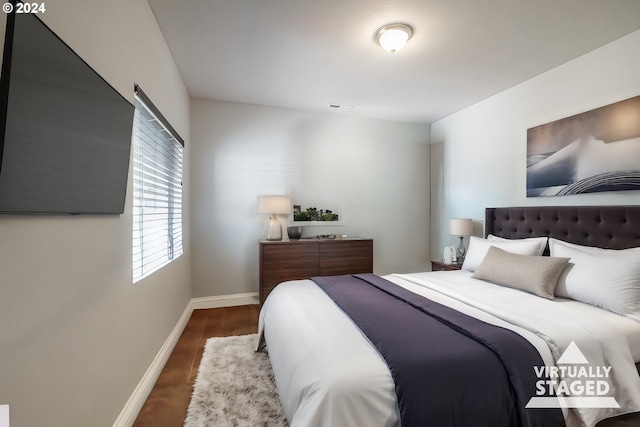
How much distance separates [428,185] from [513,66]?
2108mm

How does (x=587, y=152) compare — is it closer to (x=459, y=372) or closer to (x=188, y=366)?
(x=459, y=372)

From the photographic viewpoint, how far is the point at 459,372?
1.18 metres

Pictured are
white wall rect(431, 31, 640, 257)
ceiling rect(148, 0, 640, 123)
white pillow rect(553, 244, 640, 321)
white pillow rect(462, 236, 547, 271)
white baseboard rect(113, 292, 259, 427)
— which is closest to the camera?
white baseboard rect(113, 292, 259, 427)

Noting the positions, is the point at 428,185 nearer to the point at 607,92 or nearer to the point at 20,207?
the point at 607,92

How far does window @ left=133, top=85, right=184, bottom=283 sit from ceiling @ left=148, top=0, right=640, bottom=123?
2.58 ft

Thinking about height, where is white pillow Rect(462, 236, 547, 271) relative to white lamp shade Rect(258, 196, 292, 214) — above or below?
below

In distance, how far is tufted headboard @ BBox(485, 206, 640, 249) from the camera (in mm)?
2172

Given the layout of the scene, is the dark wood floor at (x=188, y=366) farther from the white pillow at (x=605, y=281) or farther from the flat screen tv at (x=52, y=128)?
the flat screen tv at (x=52, y=128)

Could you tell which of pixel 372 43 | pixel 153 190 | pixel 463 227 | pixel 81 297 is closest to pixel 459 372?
pixel 81 297

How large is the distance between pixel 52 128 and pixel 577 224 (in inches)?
140

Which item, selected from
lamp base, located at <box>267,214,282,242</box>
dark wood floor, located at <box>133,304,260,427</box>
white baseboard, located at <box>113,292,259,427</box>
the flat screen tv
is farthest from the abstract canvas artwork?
white baseboard, located at <box>113,292,259,427</box>

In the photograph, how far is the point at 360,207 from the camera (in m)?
4.34

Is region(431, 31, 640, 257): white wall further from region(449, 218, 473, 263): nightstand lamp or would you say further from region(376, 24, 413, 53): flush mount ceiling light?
region(376, 24, 413, 53): flush mount ceiling light

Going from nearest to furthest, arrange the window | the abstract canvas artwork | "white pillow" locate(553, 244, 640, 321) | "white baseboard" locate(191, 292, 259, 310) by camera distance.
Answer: "white pillow" locate(553, 244, 640, 321), the window, the abstract canvas artwork, "white baseboard" locate(191, 292, 259, 310)
